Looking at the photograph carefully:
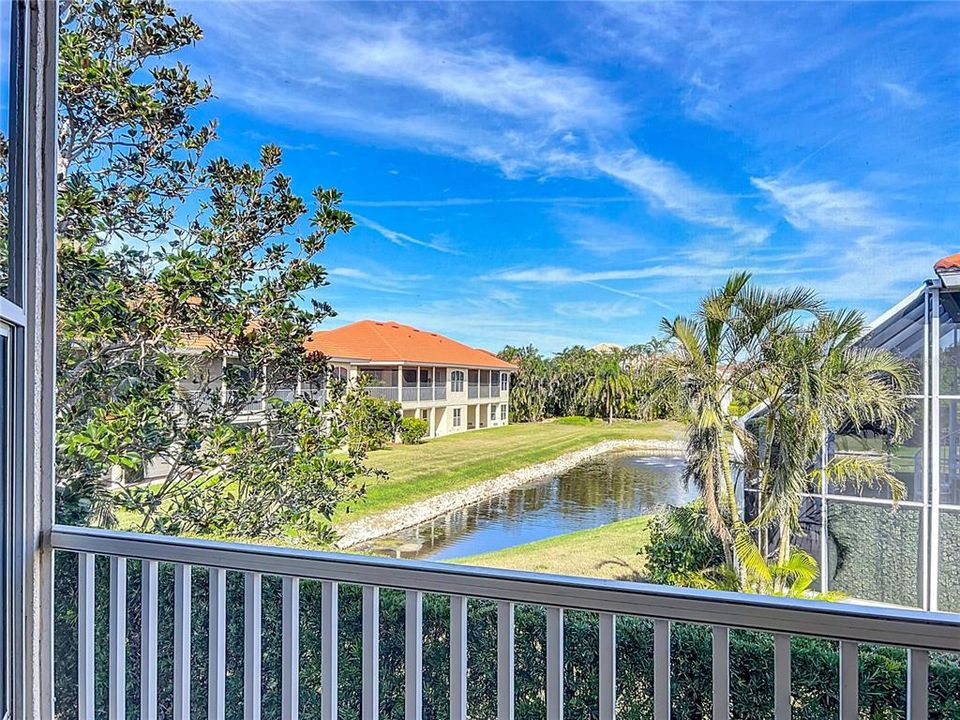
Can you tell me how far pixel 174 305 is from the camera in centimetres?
233

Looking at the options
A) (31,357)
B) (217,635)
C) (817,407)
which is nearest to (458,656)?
(217,635)

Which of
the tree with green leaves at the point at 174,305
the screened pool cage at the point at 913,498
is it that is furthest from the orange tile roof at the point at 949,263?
the tree with green leaves at the point at 174,305

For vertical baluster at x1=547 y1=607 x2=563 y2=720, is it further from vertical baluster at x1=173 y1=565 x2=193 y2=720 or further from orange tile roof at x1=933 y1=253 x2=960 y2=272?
orange tile roof at x1=933 y1=253 x2=960 y2=272

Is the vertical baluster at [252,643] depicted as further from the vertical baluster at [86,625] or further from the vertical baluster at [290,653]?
the vertical baluster at [86,625]

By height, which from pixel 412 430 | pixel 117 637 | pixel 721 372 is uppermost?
pixel 721 372

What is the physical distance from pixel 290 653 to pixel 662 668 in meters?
0.94

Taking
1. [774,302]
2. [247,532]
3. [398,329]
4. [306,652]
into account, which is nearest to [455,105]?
[398,329]

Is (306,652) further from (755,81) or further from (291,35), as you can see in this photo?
(755,81)

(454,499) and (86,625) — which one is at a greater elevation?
(454,499)

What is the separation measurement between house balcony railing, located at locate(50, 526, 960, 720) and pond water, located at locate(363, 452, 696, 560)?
264 mm

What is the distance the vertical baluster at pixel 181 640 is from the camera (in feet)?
5.73

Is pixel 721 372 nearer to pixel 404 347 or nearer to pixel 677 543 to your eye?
pixel 677 543

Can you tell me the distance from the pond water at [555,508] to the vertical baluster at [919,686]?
2.58 feet

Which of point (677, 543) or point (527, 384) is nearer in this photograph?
point (677, 543)
